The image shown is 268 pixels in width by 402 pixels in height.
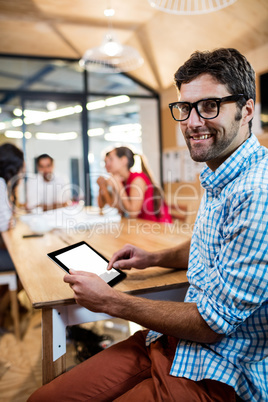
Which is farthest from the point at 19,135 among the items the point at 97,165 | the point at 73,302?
the point at 73,302

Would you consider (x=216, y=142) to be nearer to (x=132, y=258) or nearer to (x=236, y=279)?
(x=236, y=279)

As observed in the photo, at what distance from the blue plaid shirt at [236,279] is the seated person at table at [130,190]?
2.02 m

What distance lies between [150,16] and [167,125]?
76.4 inches

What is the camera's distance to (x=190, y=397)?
2.75ft

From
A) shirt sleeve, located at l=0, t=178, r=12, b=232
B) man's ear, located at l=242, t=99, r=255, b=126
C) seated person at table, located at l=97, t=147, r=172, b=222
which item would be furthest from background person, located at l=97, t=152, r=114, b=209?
man's ear, located at l=242, t=99, r=255, b=126

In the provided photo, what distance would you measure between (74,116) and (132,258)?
4.57 metres

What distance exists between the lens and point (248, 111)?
0.97 metres

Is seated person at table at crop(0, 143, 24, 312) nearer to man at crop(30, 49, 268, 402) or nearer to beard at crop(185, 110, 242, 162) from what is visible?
man at crop(30, 49, 268, 402)

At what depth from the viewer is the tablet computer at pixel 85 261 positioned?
1.07m

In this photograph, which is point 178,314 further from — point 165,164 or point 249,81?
point 165,164

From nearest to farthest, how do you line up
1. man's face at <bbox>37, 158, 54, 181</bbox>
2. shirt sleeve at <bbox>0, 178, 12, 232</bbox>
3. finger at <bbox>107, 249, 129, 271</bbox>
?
finger at <bbox>107, 249, 129, 271</bbox>, shirt sleeve at <bbox>0, 178, 12, 232</bbox>, man's face at <bbox>37, 158, 54, 181</bbox>

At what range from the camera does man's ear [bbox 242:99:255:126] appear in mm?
954

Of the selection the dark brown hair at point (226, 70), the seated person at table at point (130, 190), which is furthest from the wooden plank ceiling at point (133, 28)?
the dark brown hair at point (226, 70)

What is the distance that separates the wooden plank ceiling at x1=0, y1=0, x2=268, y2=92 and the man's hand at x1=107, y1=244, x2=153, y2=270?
2.80 metres
